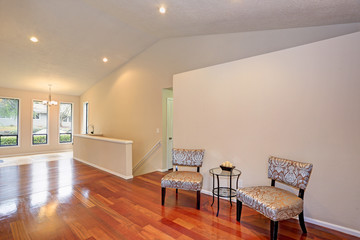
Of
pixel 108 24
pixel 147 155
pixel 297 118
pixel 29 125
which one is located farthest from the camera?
pixel 29 125

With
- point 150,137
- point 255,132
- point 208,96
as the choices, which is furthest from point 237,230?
point 150,137

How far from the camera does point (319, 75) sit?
2461 mm

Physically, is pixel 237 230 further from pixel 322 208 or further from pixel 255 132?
pixel 255 132

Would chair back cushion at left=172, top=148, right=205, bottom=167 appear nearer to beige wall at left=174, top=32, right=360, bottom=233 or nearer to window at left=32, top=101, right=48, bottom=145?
beige wall at left=174, top=32, right=360, bottom=233

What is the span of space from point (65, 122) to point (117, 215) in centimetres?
811

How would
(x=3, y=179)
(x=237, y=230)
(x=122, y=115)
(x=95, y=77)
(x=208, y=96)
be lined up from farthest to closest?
(x=95, y=77) < (x=122, y=115) < (x=3, y=179) < (x=208, y=96) < (x=237, y=230)

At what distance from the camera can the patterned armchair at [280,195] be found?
2.00m

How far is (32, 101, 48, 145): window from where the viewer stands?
8.16 meters

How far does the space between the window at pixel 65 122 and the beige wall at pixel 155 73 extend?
193cm

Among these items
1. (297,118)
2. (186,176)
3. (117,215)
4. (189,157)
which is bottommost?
(117,215)

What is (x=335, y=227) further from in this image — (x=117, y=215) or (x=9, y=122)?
(x=9, y=122)

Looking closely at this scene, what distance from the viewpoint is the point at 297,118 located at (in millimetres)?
2607

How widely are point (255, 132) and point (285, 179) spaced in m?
0.81

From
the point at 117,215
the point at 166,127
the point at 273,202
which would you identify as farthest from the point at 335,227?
the point at 166,127
